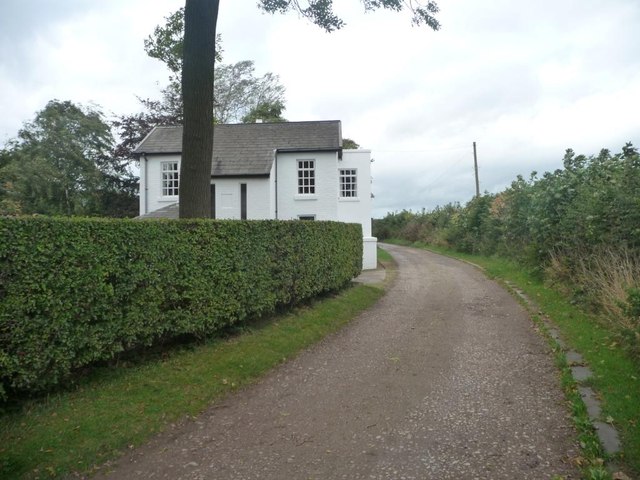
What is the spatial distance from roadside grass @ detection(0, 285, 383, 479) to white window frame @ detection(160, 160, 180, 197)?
1769cm

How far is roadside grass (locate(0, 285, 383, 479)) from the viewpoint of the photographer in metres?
4.25

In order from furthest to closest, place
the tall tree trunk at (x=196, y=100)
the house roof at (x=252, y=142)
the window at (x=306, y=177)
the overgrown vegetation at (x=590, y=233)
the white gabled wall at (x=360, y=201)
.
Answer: the white gabled wall at (x=360, y=201)
the window at (x=306, y=177)
the house roof at (x=252, y=142)
the tall tree trunk at (x=196, y=100)
the overgrown vegetation at (x=590, y=233)

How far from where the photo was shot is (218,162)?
24.1 m

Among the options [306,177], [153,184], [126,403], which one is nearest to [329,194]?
[306,177]

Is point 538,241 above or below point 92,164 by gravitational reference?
below

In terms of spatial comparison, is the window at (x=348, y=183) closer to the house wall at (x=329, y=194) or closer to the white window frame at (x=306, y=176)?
the house wall at (x=329, y=194)

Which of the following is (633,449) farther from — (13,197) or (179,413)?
(13,197)

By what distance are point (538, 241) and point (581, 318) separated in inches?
264

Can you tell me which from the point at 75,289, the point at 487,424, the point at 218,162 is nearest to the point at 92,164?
the point at 218,162

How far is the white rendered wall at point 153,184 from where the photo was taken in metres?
24.7

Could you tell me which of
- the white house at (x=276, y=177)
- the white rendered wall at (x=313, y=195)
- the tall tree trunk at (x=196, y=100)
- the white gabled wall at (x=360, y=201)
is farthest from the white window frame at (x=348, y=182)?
the tall tree trunk at (x=196, y=100)

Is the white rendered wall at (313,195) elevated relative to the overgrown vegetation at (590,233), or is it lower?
elevated

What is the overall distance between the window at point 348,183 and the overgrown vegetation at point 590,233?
309 inches

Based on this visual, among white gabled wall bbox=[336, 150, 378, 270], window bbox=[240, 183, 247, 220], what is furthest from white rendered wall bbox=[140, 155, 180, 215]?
white gabled wall bbox=[336, 150, 378, 270]
